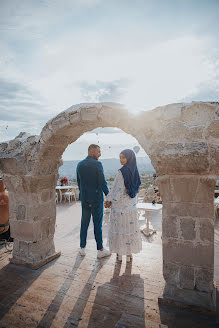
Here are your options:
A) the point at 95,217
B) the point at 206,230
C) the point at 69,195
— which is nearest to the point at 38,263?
the point at 95,217

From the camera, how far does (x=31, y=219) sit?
127 inches

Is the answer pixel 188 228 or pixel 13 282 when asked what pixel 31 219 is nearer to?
pixel 13 282

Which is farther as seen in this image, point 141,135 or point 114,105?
point 114,105

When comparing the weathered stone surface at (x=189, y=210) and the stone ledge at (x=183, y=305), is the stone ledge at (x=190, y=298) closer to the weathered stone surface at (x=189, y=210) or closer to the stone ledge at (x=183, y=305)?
the stone ledge at (x=183, y=305)

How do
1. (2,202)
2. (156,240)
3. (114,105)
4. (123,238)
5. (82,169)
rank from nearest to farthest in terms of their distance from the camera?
(114,105)
(123,238)
(82,169)
(2,202)
(156,240)

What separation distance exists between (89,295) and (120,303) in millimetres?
380

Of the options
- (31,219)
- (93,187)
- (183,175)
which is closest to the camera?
(183,175)

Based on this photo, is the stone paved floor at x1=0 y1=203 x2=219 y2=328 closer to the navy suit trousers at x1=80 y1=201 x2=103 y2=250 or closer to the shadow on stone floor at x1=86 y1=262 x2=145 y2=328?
the shadow on stone floor at x1=86 y1=262 x2=145 y2=328

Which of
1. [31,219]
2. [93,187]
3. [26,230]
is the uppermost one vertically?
[93,187]

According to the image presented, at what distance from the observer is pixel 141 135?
2412 mm

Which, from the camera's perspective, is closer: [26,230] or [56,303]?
[56,303]

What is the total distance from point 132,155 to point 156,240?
2.67 m

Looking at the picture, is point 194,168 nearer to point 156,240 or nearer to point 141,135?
point 141,135

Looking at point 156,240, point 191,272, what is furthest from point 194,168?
point 156,240
